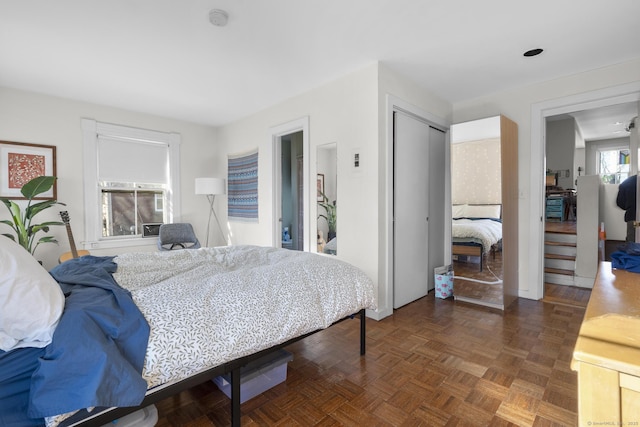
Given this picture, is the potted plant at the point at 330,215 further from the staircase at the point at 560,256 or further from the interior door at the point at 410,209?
the staircase at the point at 560,256

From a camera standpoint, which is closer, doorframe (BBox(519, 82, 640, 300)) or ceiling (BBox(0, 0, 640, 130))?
ceiling (BBox(0, 0, 640, 130))

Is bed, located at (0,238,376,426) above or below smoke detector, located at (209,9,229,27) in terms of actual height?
below

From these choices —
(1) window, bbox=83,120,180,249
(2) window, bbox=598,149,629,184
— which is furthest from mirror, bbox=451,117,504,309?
(2) window, bbox=598,149,629,184

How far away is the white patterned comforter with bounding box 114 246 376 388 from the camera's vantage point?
125cm

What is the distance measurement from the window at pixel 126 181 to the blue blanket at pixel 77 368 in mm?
3738

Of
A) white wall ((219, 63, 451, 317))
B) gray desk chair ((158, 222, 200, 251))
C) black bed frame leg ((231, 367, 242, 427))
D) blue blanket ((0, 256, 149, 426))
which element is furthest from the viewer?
gray desk chair ((158, 222, 200, 251))

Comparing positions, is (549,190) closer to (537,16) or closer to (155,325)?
(537,16)

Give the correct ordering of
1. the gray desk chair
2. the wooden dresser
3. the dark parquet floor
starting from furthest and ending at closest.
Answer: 1. the gray desk chair
2. the dark parquet floor
3. the wooden dresser

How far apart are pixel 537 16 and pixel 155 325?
3.15 m

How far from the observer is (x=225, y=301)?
1.46m

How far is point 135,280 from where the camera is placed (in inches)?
64.6

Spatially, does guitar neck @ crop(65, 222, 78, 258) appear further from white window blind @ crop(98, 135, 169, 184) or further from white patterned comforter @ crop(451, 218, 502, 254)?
white patterned comforter @ crop(451, 218, 502, 254)

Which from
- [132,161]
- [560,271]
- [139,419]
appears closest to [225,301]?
[139,419]

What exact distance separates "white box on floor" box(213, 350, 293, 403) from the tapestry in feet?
9.52
